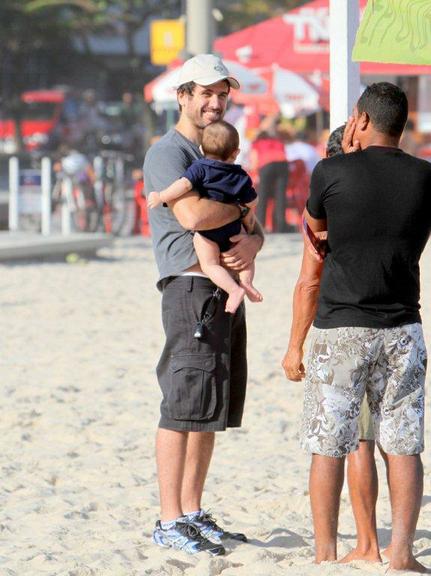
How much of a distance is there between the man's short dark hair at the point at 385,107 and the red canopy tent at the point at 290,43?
1420 centimetres

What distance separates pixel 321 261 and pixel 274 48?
15.7 m

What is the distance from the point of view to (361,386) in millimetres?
4438

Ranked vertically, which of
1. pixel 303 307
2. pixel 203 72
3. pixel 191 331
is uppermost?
pixel 203 72

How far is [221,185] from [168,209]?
0.23m

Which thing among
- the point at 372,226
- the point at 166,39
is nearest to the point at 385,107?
the point at 372,226

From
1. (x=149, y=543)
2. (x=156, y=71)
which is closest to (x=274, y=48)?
(x=149, y=543)

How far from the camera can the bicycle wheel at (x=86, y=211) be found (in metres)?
19.4

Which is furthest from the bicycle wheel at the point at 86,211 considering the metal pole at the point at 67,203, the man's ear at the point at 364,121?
the man's ear at the point at 364,121

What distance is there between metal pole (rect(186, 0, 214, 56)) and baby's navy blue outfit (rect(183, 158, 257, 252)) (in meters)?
8.83

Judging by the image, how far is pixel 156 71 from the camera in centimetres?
5797

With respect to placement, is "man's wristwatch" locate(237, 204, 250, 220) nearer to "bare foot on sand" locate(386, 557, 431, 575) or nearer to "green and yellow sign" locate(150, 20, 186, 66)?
"bare foot on sand" locate(386, 557, 431, 575)

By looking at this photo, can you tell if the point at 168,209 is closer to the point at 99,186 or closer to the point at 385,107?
the point at 385,107

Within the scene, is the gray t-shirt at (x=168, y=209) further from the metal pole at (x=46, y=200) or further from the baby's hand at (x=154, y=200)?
the metal pole at (x=46, y=200)

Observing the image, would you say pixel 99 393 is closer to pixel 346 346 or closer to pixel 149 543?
pixel 149 543
